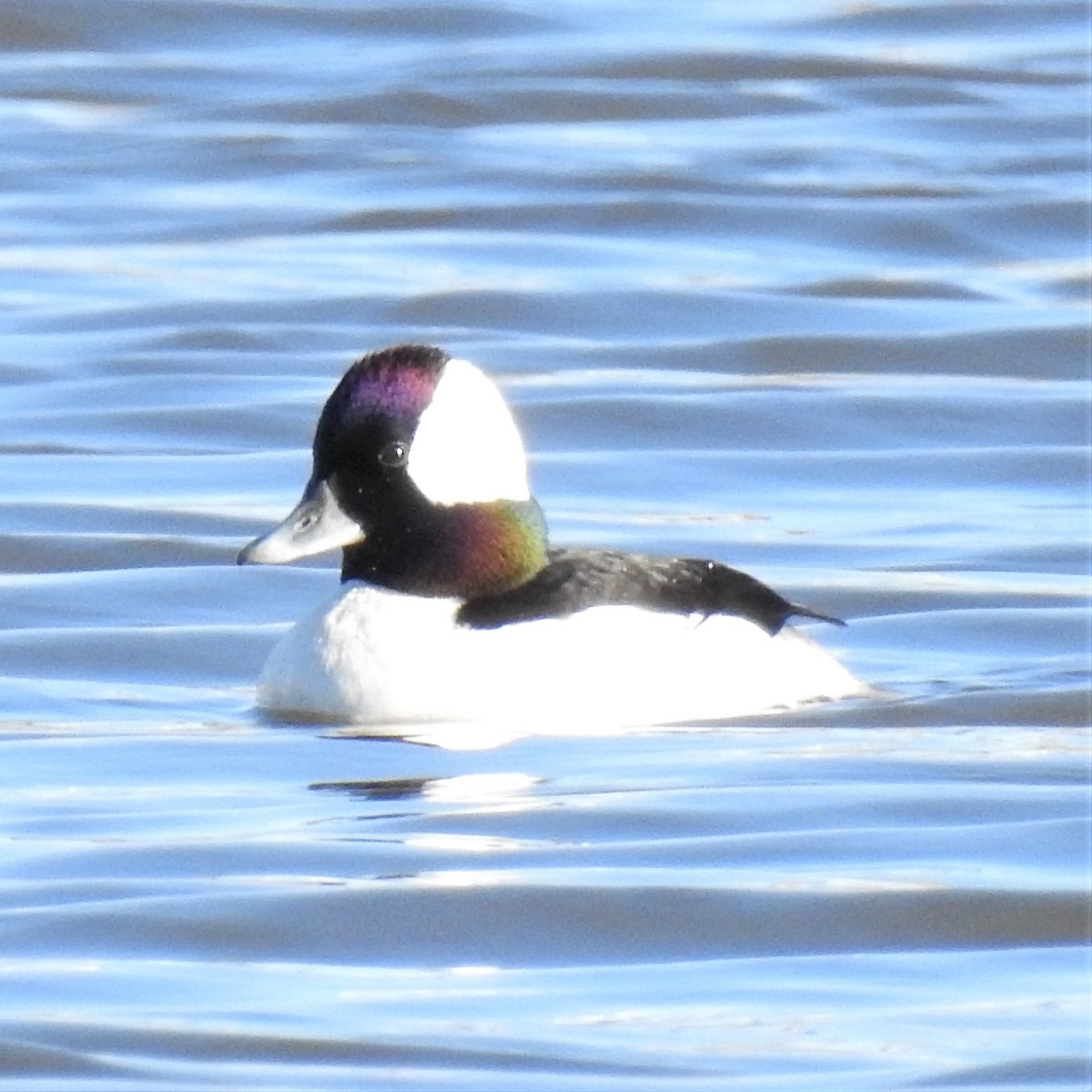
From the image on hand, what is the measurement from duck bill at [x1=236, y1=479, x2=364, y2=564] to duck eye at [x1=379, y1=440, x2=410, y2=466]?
0.55 feet

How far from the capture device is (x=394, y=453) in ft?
30.0

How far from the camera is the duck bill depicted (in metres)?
9.09

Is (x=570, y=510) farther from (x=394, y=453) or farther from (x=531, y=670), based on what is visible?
(x=531, y=670)

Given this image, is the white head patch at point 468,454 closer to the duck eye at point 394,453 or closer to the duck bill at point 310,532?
the duck eye at point 394,453

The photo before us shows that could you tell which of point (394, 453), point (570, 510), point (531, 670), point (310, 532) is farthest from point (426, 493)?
point (570, 510)

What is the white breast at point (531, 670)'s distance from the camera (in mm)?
8766

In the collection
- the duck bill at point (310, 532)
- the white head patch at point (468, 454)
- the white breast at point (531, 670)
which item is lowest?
the white breast at point (531, 670)

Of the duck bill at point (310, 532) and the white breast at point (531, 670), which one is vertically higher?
the duck bill at point (310, 532)

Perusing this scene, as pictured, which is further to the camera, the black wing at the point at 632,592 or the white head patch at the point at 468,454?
the white head patch at the point at 468,454

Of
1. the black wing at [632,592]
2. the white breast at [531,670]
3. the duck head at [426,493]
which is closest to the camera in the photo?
the white breast at [531,670]

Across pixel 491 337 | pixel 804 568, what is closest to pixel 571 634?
pixel 804 568

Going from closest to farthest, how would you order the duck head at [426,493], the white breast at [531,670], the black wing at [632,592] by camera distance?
the white breast at [531,670], the black wing at [632,592], the duck head at [426,493]

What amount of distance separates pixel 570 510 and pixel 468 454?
2876 mm

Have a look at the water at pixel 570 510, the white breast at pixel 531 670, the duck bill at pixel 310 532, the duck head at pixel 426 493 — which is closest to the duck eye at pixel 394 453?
the duck head at pixel 426 493
